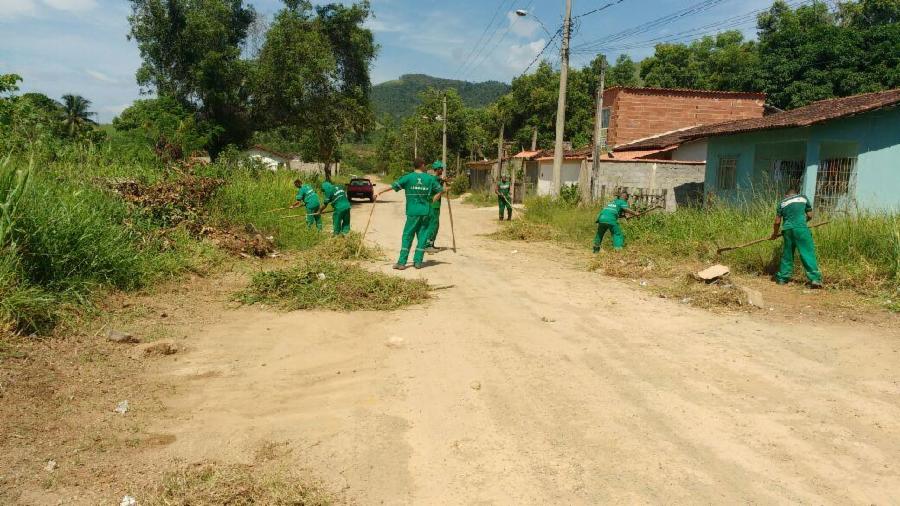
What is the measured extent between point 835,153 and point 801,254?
288 inches

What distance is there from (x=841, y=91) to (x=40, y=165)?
1310 inches

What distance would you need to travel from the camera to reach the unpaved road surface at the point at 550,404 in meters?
3.26

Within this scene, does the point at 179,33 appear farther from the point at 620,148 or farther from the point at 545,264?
the point at 545,264

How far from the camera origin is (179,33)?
24.3m

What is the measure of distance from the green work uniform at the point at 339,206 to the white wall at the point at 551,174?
41.1ft

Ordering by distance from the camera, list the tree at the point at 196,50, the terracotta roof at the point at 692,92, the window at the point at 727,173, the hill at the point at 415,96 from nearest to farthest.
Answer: the window at the point at 727,173, the tree at the point at 196,50, the terracotta roof at the point at 692,92, the hill at the point at 415,96

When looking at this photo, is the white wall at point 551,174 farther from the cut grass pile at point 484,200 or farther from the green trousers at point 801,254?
the green trousers at point 801,254

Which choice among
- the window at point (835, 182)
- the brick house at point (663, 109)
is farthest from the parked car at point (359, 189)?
the window at point (835, 182)

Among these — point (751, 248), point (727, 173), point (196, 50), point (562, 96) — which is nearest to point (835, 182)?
point (727, 173)

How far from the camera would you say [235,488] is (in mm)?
3057

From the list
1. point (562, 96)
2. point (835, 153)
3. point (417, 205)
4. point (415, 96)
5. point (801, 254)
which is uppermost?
point (415, 96)

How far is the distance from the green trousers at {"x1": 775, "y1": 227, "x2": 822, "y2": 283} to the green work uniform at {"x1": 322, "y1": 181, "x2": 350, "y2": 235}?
7765 mm

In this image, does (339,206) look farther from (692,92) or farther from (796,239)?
(692,92)

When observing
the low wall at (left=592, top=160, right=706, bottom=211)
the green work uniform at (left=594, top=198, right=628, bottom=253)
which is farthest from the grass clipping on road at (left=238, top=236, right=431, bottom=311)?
the low wall at (left=592, top=160, right=706, bottom=211)
